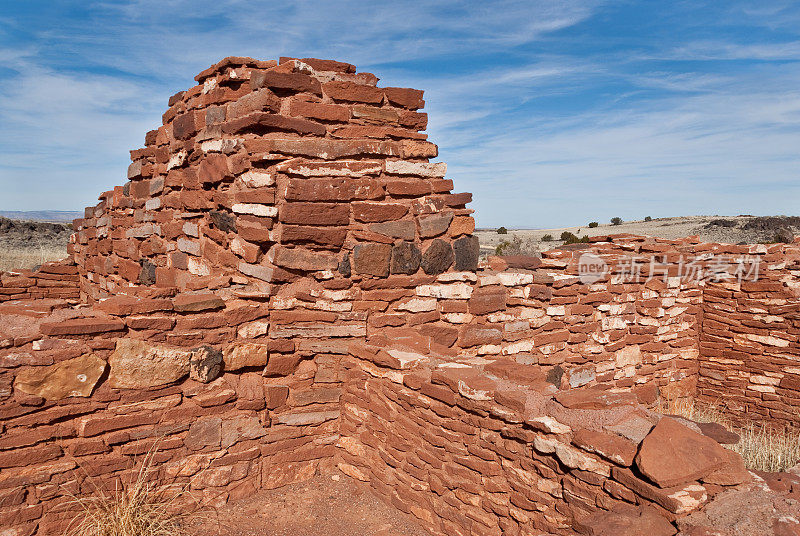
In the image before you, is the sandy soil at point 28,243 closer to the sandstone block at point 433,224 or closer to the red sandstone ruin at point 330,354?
the red sandstone ruin at point 330,354

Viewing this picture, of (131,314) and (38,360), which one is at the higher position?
(131,314)

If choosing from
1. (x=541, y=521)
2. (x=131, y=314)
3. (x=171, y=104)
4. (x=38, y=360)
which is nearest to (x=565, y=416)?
(x=541, y=521)

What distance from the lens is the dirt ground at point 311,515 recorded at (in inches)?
141

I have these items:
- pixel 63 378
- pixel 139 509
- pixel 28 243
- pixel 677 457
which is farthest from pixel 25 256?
pixel 677 457

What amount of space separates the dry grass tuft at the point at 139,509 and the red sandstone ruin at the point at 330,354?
0.30 feet

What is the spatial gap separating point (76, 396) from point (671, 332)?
6.90 meters

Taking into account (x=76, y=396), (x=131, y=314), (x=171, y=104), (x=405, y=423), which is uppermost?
(x=171, y=104)

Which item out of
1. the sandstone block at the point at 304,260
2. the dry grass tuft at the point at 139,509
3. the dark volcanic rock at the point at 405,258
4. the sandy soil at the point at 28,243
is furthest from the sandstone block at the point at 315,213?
the sandy soil at the point at 28,243

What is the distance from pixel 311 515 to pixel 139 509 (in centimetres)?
108

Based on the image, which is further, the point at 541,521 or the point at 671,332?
the point at 671,332

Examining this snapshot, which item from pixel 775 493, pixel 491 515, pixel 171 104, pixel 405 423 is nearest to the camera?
pixel 775 493

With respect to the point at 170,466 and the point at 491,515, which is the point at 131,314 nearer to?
the point at 170,466

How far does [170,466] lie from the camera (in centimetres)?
370

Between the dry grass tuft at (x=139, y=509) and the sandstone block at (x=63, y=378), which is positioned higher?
the sandstone block at (x=63, y=378)
